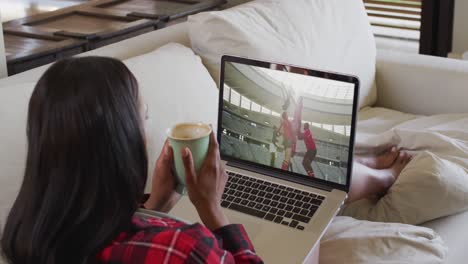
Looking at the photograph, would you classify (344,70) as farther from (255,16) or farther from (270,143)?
(270,143)

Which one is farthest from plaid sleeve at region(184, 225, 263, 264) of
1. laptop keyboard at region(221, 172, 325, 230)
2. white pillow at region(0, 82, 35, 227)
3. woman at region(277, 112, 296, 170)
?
white pillow at region(0, 82, 35, 227)

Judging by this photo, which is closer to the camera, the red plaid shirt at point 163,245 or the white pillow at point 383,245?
the red plaid shirt at point 163,245

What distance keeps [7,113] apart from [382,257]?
33.6 inches

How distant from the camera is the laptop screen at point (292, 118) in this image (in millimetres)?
1469

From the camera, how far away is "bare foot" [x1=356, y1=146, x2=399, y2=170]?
1.98m

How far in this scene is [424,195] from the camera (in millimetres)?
1706

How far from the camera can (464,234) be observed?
1712 mm

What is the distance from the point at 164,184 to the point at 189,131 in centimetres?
11

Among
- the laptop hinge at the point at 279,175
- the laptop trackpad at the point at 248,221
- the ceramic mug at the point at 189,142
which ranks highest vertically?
the ceramic mug at the point at 189,142

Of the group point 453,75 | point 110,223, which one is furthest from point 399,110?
point 110,223

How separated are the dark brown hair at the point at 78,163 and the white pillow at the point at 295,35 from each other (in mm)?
1029

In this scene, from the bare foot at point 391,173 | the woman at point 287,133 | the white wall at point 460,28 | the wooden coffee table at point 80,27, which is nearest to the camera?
the woman at point 287,133

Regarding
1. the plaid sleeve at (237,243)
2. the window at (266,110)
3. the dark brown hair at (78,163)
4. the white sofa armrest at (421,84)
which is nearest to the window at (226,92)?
the window at (266,110)

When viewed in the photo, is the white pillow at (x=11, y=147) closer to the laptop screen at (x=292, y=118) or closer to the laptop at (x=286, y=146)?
the laptop at (x=286, y=146)
